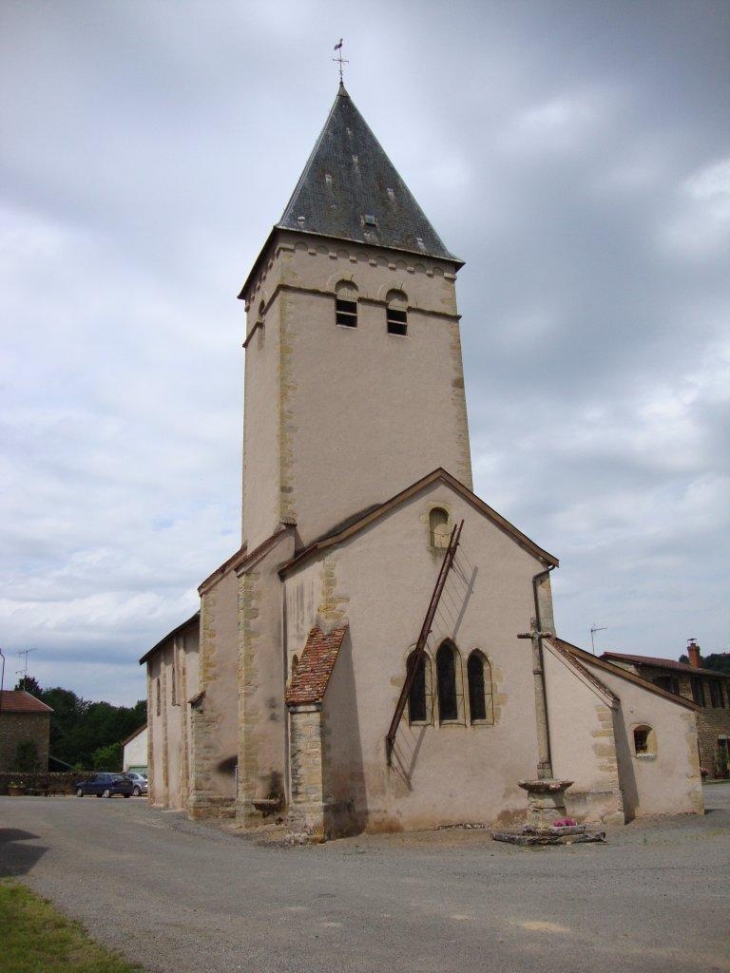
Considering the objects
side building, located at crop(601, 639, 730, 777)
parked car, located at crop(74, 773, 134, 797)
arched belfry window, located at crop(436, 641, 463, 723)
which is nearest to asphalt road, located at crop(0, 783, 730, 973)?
arched belfry window, located at crop(436, 641, 463, 723)

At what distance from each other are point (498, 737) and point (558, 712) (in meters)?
1.41

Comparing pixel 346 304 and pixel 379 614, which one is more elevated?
pixel 346 304

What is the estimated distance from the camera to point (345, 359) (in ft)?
73.7

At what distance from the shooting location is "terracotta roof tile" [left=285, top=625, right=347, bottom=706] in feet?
50.0

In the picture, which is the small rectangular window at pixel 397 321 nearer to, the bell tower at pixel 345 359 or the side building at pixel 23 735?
the bell tower at pixel 345 359

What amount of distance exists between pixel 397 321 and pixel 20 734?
127 feet

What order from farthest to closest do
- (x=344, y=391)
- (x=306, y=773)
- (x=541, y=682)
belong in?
(x=344, y=391) → (x=541, y=682) → (x=306, y=773)

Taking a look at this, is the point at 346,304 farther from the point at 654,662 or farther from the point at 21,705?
the point at 21,705

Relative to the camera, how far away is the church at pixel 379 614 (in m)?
16.1

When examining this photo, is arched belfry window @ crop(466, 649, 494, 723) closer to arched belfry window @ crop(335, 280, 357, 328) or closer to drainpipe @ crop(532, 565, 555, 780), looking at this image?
drainpipe @ crop(532, 565, 555, 780)

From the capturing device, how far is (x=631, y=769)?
17.3 metres

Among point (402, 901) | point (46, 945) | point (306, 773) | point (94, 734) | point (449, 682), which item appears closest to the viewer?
point (46, 945)

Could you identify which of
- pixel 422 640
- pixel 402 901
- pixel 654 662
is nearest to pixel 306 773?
pixel 422 640

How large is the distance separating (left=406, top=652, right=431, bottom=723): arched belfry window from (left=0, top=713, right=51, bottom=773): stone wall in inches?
1544
